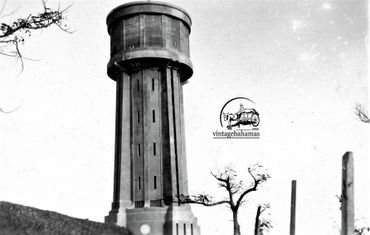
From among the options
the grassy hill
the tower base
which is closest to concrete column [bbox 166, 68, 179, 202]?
the tower base

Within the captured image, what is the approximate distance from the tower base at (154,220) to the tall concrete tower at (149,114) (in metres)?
0.07

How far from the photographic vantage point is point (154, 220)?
32.7 m

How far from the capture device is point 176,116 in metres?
36.1

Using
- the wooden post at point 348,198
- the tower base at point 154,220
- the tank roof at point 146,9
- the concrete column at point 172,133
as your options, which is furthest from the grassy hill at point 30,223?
the tank roof at point 146,9

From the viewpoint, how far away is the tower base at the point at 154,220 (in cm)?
3250

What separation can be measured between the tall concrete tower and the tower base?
73 mm

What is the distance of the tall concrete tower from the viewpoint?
33938mm

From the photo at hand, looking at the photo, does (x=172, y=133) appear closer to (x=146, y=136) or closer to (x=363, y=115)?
(x=146, y=136)

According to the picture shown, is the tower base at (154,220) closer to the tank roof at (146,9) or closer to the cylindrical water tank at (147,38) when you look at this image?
the cylindrical water tank at (147,38)

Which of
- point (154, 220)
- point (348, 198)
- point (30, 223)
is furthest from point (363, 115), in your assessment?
point (154, 220)

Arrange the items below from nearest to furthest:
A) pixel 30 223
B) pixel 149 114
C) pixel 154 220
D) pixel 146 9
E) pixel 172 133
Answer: pixel 30 223 < pixel 154 220 < pixel 172 133 < pixel 149 114 < pixel 146 9

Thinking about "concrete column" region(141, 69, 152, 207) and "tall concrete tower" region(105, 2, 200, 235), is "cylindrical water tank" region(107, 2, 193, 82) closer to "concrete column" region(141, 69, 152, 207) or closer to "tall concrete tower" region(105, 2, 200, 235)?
"tall concrete tower" region(105, 2, 200, 235)

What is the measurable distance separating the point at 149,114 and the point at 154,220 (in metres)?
8.17

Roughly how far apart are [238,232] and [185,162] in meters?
10.3
